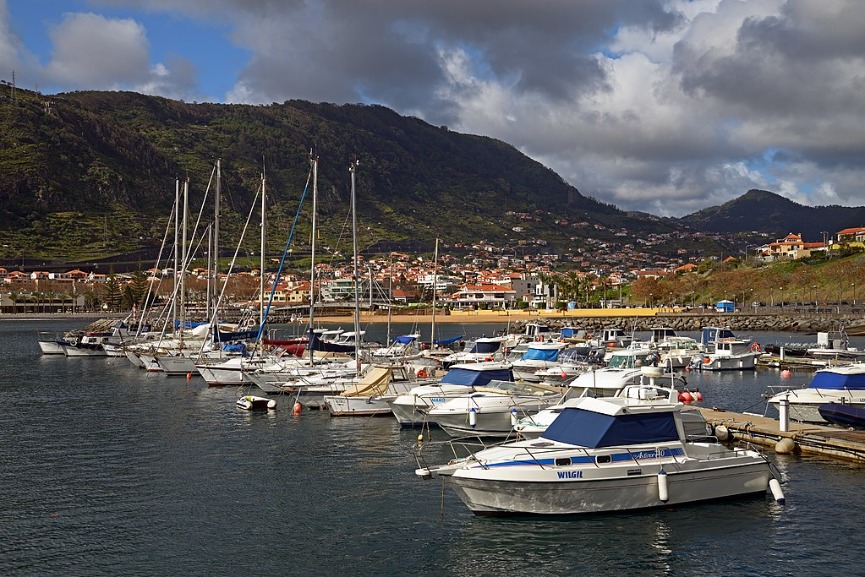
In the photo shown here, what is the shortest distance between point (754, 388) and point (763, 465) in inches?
1286

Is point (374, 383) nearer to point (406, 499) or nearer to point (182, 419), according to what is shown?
point (182, 419)

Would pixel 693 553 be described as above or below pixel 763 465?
below

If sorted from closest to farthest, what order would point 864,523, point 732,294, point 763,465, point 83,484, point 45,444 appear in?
point 864,523, point 763,465, point 83,484, point 45,444, point 732,294

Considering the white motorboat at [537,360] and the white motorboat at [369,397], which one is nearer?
the white motorboat at [369,397]

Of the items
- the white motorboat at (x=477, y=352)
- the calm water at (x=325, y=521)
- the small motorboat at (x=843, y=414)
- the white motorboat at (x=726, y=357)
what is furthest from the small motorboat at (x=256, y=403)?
the white motorboat at (x=726, y=357)

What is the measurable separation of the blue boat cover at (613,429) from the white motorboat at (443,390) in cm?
1314

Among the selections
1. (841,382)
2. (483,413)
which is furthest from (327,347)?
(841,382)

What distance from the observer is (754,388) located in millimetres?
55375

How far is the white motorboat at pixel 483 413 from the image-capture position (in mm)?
34469

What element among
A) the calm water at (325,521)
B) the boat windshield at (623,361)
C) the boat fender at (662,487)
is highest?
the boat windshield at (623,361)

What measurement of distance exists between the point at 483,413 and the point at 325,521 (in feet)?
37.4

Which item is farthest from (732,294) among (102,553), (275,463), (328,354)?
(102,553)

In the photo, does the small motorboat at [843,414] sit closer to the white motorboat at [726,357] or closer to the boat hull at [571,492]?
the boat hull at [571,492]

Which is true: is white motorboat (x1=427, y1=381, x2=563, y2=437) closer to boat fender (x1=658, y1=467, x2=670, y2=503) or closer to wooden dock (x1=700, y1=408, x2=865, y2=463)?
wooden dock (x1=700, y1=408, x2=865, y2=463)
